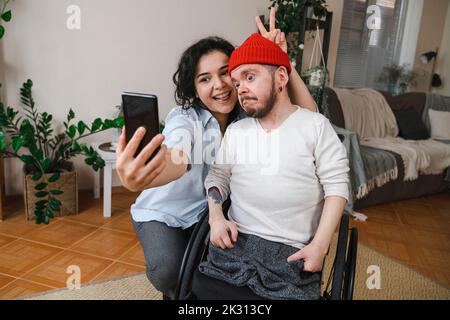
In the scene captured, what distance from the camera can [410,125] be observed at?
3.76 meters

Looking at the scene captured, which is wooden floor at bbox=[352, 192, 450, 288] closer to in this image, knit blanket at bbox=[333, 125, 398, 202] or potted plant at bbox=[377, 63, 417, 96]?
knit blanket at bbox=[333, 125, 398, 202]

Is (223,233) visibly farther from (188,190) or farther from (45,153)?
(45,153)

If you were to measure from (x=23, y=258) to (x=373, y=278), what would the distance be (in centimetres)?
188

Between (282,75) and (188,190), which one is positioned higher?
(282,75)

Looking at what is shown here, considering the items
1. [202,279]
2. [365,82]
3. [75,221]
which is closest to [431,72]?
[365,82]

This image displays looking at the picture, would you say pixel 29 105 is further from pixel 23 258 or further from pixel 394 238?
pixel 394 238

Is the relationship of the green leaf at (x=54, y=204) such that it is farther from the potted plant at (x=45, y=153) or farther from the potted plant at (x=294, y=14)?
the potted plant at (x=294, y=14)

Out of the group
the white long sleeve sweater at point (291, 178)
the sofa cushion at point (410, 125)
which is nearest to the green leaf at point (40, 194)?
the white long sleeve sweater at point (291, 178)

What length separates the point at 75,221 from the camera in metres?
2.43

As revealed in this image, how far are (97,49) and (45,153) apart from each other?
0.85 meters

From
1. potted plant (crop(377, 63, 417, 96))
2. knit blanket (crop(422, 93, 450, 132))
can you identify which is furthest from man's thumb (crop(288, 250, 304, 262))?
potted plant (crop(377, 63, 417, 96))

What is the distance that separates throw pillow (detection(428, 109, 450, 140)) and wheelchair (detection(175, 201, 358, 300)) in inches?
133

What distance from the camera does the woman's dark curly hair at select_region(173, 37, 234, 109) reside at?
128cm

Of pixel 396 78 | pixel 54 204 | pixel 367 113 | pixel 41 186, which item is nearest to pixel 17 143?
pixel 41 186
